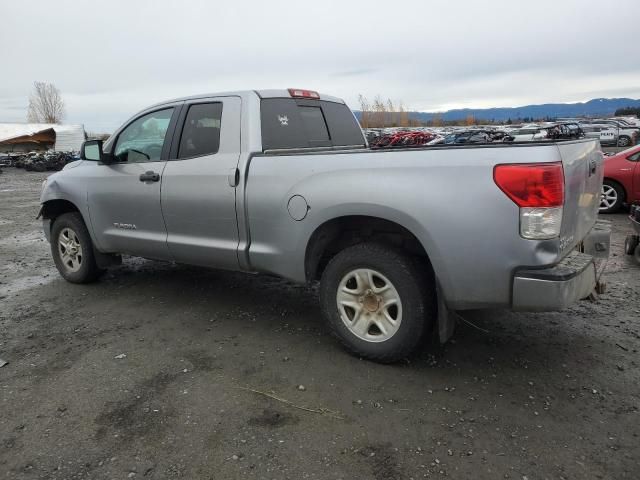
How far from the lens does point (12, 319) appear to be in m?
4.75

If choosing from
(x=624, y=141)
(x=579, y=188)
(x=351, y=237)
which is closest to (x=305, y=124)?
(x=351, y=237)

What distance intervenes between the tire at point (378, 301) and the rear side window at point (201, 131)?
1.55 metres

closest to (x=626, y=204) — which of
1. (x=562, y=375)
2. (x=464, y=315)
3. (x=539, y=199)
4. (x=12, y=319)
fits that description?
(x=464, y=315)

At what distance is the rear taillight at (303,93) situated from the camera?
4.59 metres

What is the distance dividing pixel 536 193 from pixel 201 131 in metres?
2.83

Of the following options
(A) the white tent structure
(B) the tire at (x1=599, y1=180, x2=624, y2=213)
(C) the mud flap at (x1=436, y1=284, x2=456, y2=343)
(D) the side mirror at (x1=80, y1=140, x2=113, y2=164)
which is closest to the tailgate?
(C) the mud flap at (x1=436, y1=284, x2=456, y2=343)

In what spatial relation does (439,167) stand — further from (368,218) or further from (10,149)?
(10,149)

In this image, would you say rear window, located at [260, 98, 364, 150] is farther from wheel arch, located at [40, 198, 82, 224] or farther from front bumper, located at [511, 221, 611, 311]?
wheel arch, located at [40, 198, 82, 224]

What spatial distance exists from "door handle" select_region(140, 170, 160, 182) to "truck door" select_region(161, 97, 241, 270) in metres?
0.10

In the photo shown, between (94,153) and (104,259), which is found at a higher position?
(94,153)

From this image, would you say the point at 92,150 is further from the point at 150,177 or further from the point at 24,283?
the point at 24,283

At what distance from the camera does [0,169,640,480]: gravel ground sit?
8.45 feet

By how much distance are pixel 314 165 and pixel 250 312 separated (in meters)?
1.76

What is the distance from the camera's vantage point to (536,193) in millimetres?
2766
